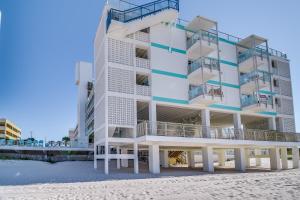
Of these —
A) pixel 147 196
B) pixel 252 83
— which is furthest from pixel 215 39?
pixel 147 196

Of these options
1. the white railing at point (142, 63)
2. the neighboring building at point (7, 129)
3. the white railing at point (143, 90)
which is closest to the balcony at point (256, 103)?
the white railing at point (143, 90)

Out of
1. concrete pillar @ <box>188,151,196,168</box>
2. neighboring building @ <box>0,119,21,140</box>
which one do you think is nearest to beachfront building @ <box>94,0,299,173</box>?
concrete pillar @ <box>188,151,196,168</box>

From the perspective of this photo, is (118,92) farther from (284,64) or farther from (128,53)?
(284,64)

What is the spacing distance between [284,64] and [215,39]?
11353 mm

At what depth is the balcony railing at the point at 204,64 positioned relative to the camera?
22745 millimetres

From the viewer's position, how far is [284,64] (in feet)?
103

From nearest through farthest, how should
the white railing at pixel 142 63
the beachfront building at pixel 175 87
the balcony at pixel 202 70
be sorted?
the beachfront building at pixel 175 87 < the white railing at pixel 142 63 < the balcony at pixel 202 70

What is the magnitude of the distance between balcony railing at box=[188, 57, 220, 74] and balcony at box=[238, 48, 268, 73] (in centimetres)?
394

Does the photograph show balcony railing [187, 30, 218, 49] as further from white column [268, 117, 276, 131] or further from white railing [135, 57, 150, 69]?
white column [268, 117, 276, 131]

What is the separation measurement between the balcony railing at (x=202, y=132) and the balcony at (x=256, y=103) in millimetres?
→ 2300

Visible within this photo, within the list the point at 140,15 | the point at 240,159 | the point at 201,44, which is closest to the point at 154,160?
the point at 240,159

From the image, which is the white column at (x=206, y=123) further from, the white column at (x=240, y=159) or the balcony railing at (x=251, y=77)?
the balcony railing at (x=251, y=77)

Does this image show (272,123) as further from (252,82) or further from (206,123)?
(206,123)

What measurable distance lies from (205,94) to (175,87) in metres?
2.50
